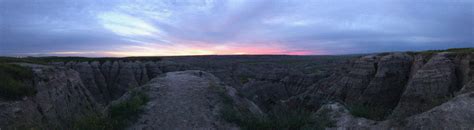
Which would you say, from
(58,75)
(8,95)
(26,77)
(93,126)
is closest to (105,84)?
(58,75)

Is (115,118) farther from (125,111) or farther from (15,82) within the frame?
(15,82)

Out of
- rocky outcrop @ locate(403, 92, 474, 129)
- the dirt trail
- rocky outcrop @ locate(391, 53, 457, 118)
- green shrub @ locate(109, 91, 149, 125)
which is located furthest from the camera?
rocky outcrop @ locate(391, 53, 457, 118)

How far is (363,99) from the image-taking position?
2744 cm

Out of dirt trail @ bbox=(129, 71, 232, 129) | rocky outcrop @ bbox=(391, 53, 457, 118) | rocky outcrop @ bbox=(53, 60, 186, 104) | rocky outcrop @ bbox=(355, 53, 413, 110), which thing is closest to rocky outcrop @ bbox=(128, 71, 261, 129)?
dirt trail @ bbox=(129, 71, 232, 129)

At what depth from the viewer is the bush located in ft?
37.2

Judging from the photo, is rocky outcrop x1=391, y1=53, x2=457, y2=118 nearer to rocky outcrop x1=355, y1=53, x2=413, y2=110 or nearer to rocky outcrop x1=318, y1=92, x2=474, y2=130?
rocky outcrop x1=355, y1=53, x2=413, y2=110

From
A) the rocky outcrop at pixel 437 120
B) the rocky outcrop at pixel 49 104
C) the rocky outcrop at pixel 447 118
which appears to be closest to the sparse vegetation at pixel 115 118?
the rocky outcrop at pixel 49 104

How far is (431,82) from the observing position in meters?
22.6

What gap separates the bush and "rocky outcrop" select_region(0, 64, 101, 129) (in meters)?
0.26

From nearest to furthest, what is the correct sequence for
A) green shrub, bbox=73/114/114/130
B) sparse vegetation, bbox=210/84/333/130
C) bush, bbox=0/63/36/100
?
green shrub, bbox=73/114/114/130 < sparse vegetation, bbox=210/84/333/130 < bush, bbox=0/63/36/100

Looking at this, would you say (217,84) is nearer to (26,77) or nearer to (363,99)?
(26,77)

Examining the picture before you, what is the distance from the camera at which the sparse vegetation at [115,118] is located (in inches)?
305

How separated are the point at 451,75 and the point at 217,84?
696 inches

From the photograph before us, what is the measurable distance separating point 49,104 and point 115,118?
24.1ft
